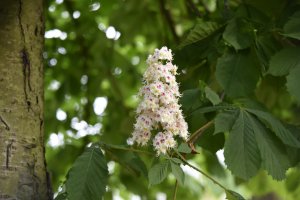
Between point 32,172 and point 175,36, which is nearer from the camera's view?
point 32,172

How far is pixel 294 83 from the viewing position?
1.38 metres

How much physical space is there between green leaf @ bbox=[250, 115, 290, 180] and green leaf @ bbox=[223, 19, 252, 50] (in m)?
0.25

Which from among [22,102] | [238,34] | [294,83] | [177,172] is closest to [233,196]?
[177,172]

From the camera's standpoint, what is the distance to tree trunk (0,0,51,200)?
4.34ft

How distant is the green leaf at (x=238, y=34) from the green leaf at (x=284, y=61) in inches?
3.5

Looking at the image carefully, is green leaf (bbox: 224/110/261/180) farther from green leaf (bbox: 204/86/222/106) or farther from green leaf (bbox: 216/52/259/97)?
green leaf (bbox: 216/52/259/97)

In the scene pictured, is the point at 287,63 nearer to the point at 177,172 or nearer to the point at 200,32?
the point at 200,32

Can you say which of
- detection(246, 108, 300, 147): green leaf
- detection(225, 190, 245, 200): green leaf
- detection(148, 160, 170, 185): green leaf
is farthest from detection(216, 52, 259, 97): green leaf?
detection(148, 160, 170, 185): green leaf

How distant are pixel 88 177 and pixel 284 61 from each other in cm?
64

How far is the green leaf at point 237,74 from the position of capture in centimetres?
152

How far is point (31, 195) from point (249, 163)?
549 mm

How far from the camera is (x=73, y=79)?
114 inches

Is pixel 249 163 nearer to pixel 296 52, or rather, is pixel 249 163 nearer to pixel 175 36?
pixel 296 52

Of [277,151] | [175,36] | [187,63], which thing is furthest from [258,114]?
[175,36]
